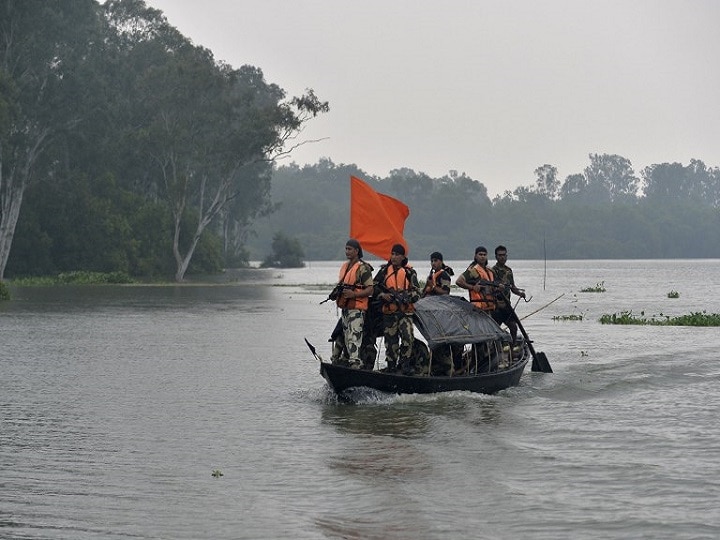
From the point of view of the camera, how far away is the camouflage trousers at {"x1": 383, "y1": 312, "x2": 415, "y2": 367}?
50.2 ft

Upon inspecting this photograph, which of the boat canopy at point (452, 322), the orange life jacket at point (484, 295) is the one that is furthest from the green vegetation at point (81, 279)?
the boat canopy at point (452, 322)

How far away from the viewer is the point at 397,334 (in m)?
15.4

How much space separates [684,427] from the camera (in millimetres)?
13219

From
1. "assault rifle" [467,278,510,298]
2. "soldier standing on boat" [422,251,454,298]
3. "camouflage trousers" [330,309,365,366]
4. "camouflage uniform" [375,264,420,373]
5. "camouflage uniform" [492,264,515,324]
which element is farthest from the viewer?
"camouflage uniform" [492,264,515,324]

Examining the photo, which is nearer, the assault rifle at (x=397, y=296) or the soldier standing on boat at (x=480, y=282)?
the assault rifle at (x=397, y=296)

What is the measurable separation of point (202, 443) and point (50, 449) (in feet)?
5.67

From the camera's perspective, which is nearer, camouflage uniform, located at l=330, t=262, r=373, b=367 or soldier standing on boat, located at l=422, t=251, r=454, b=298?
camouflage uniform, located at l=330, t=262, r=373, b=367

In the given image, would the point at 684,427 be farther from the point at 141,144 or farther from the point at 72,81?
the point at 141,144

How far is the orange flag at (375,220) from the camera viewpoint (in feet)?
51.3

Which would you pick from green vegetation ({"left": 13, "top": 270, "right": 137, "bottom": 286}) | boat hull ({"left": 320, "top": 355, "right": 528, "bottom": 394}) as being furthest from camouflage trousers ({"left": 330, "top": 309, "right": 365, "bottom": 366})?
green vegetation ({"left": 13, "top": 270, "right": 137, "bottom": 286})

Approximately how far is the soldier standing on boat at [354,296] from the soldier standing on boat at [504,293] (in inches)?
143

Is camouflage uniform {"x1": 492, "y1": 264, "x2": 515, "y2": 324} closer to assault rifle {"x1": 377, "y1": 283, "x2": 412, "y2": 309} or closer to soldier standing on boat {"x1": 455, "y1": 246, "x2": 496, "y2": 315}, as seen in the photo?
soldier standing on boat {"x1": 455, "y1": 246, "x2": 496, "y2": 315}

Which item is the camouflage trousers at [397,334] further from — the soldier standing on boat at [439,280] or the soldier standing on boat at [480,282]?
the soldier standing on boat at [480,282]

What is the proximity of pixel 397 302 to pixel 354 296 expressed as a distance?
0.74 m
